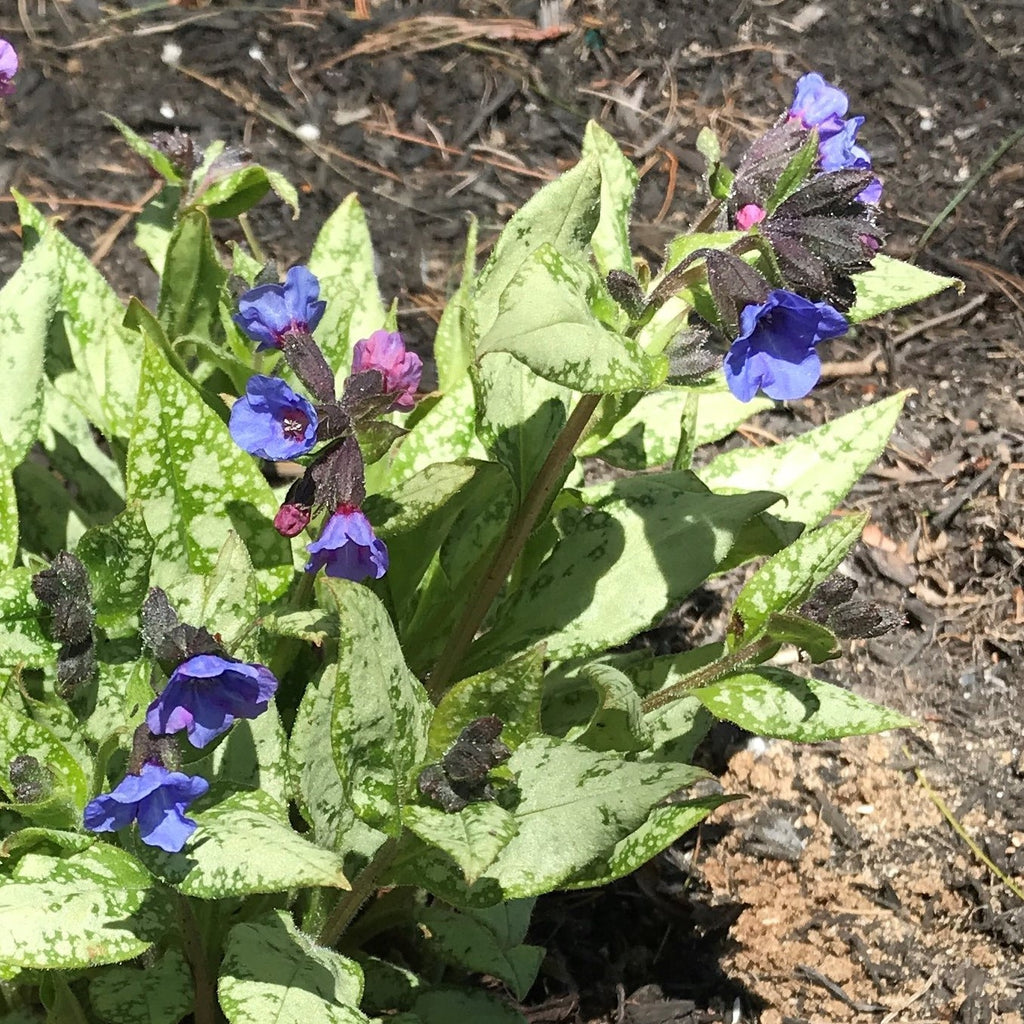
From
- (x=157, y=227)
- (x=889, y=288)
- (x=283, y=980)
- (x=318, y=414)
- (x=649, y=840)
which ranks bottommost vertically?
(x=283, y=980)

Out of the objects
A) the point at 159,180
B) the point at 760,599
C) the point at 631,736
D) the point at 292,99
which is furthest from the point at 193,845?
the point at 292,99

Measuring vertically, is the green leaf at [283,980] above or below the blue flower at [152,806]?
below

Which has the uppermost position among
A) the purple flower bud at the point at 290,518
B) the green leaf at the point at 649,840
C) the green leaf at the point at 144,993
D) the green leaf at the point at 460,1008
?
the purple flower bud at the point at 290,518

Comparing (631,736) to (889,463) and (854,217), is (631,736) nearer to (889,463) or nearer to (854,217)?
(854,217)

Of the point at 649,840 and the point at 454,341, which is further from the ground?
→ the point at 454,341

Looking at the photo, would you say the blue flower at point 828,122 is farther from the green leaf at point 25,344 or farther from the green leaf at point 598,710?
the green leaf at point 25,344

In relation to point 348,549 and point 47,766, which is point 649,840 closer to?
point 348,549

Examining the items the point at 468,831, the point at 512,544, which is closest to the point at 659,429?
the point at 512,544

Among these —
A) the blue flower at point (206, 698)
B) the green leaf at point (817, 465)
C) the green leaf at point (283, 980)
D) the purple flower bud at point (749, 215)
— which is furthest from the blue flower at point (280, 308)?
the green leaf at point (817, 465)
